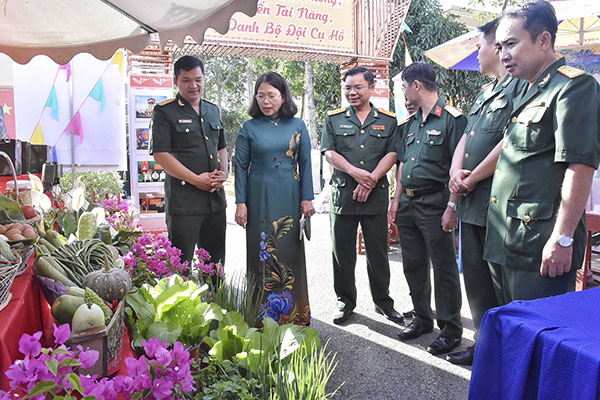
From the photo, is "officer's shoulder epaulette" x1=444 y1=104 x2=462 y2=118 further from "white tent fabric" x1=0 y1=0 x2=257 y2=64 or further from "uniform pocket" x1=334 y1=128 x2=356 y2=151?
"white tent fabric" x1=0 y1=0 x2=257 y2=64

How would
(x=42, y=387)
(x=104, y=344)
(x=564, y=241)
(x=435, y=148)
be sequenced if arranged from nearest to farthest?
(x=42, y=387), (x=104, y=344), (x=564, y=241), (x=435, y=148)

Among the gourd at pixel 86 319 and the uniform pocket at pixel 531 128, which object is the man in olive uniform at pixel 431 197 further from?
the gourd at pixel 86 319

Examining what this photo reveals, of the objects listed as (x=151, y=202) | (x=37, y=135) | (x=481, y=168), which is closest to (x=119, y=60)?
(x=37, y=135)

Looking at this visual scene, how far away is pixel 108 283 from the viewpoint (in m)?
1.48

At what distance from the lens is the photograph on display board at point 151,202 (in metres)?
6.14

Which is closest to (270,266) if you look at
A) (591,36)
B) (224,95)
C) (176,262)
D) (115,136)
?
(176,262)

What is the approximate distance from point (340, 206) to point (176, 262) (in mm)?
1487

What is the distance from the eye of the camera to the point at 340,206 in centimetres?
346

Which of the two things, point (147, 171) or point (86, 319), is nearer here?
point (86, 319)

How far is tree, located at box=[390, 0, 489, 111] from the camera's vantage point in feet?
42.8

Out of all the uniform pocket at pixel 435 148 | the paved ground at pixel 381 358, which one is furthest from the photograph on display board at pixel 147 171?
the uniform pocket at pixel 435 148

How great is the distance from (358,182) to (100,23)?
193cm

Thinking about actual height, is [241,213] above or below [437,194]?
below

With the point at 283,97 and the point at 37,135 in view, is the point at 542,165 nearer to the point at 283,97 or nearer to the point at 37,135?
the point at 283,97
